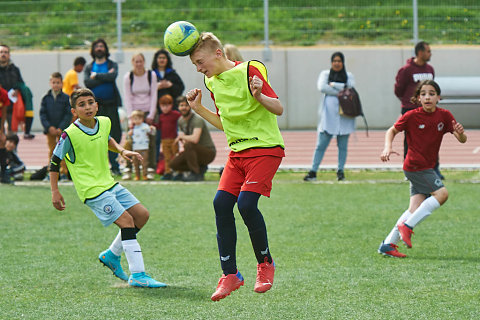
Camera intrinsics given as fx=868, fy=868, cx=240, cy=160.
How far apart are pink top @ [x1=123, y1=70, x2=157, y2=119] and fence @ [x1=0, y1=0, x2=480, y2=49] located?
7814 mm

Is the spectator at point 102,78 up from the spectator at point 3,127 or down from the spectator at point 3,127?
up

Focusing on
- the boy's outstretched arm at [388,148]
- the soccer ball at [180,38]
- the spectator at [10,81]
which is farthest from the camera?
the spectator at [10,81]

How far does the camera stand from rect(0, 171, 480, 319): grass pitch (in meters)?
6.40

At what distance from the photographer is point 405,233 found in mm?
8242

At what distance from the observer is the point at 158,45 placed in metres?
22.1

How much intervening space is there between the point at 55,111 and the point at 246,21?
8.70 metres

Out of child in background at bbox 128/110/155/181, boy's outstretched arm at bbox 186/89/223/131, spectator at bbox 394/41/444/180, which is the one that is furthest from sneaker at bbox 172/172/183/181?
boy's outstretched arm at bbox 186/89/223/131

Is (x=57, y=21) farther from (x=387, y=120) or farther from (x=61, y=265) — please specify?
(x=61, y=265)

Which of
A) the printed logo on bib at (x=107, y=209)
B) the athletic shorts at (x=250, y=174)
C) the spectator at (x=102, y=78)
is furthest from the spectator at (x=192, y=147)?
the athletic shorts at (x=250, y=174)

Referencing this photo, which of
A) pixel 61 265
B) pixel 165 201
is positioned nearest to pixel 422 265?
pixel 61 265

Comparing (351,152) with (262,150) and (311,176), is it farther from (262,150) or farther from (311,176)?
(262,150)

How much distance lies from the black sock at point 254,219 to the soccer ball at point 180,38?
1029 mm

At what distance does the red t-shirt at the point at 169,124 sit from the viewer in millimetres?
13875

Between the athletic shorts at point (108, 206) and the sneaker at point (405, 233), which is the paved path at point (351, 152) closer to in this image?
the sneaker at point (405, 233)
